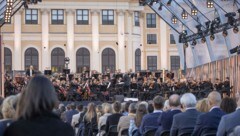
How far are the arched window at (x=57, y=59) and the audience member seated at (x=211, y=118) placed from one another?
67.0m

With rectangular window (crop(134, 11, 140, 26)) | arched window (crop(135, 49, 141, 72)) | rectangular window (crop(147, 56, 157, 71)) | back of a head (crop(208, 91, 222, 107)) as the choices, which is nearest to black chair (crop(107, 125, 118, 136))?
back of a head (crop(208, 91, 222, 107))

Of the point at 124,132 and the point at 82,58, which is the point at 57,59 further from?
the point at 124,132

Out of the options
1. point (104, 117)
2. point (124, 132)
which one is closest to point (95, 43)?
point (104, 117)

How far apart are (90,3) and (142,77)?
3883 cm

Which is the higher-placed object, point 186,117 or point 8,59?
point 8,59

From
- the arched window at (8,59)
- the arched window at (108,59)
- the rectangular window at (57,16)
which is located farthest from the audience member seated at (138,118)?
the rectangular window at (57,16)

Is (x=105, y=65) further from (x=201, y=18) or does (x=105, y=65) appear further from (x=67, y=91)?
(x=67, y=91)

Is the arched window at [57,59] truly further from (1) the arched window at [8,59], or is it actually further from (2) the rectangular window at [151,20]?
(2) the rectangular window at [151,20]

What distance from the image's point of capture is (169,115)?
1105 cm

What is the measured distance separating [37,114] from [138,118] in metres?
7.34

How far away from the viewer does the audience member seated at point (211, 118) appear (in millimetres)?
9797

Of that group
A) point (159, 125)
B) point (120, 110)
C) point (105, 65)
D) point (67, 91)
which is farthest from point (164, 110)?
point (105, 65)

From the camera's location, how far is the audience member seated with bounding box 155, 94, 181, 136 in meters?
10.9

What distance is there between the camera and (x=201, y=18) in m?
44.9
